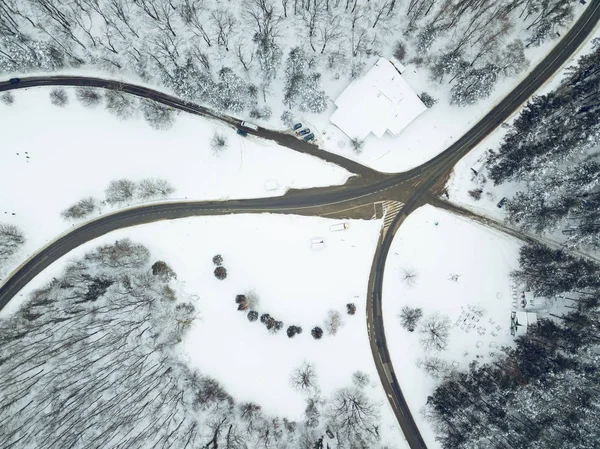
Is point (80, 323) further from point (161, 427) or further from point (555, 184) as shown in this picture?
point (555, 184)

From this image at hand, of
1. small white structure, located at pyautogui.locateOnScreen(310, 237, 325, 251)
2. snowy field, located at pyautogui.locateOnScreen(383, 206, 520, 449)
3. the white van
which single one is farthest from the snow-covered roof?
small white structure, located at pyautogui.locateOnScreen(310, 237, 325, 251)

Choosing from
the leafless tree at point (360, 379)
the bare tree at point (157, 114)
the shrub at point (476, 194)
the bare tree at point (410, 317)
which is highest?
the bare tree at point (157, 114)

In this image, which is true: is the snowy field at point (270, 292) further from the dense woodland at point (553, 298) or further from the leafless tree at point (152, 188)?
the dense woodland at point (553, 298)

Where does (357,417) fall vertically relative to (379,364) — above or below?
below

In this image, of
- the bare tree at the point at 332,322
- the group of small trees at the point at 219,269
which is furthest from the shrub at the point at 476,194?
the group of small trees at the point at 219,269

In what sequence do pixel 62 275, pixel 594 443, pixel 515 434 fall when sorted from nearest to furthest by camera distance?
pixel 594 443, pixel 515 434, pixel 62 275

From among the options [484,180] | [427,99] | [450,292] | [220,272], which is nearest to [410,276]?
[450,292]

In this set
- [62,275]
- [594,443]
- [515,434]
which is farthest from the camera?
[62,275]

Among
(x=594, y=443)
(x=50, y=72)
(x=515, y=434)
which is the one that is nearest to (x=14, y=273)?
(x=50, y=72)
